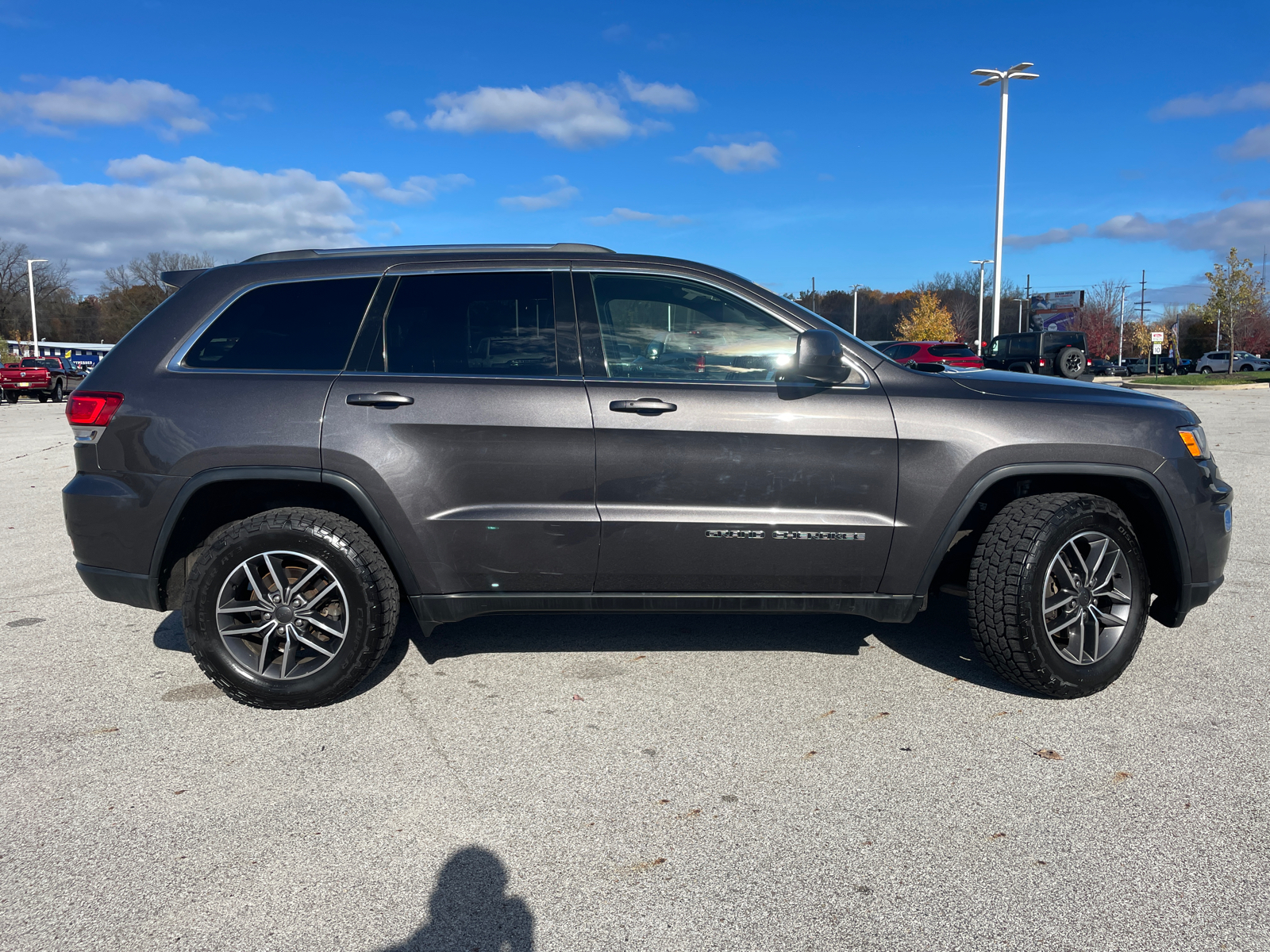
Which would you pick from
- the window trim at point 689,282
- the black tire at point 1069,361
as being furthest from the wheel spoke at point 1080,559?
the black tire at point 1069,361

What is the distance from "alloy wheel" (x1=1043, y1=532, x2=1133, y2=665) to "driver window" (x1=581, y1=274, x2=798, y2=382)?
1.44 metres

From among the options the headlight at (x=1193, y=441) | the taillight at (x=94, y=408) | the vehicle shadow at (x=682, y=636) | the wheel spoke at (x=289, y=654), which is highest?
the taillight at (x=94, y=408)

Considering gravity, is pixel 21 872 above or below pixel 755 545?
below

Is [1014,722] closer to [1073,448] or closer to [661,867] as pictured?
[1073,448]

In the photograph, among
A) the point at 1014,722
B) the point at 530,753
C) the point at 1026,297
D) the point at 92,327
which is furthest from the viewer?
the point at 1026,297

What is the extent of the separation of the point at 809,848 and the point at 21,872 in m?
2.28

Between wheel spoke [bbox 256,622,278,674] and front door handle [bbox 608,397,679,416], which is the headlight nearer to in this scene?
front door handle [bbox 608,397,679,416]

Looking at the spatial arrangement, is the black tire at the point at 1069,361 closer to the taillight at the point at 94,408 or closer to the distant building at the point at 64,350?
the taillight at the point at 94,408

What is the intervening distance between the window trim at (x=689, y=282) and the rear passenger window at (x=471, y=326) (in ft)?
0.41

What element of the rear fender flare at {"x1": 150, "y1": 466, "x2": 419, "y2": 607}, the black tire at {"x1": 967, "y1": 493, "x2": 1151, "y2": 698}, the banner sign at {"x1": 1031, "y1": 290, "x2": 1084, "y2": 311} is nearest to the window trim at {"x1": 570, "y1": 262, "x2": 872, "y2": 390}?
the black tire at {"x1": 967, "y1": 493, "x2": 1151, "y2": 698}

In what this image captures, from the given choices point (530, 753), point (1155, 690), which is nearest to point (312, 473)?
point (530, 753)

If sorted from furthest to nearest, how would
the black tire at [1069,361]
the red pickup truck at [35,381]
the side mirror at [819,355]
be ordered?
the red pickup truck at [35,381]
the black tire at [1069,361]
the side mirror at [819,355]

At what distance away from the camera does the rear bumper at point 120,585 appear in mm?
3555

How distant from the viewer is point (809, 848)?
101 inches
